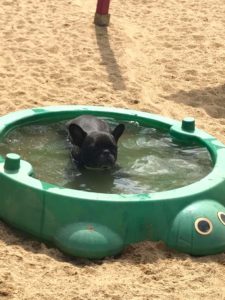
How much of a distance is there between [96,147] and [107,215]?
1008 mm

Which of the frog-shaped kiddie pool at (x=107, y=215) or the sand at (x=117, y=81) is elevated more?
the frog-shaped kiddie pool at (x=107, y=215)

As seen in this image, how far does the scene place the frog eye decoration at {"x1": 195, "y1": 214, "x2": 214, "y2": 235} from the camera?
460 cm

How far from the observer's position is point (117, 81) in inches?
317

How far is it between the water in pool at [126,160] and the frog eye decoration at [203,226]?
0.60 m

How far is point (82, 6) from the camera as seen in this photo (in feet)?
36.3

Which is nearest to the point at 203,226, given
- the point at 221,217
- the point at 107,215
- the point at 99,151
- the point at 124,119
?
the point at 221,217

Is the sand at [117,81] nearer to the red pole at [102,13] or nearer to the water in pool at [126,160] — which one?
the red pole at [102,13]

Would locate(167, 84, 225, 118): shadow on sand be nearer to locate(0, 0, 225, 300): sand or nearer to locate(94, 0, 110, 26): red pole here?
Answer: locate(0, 0, 225, 300): sand

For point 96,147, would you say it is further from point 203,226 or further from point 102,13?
point 102,13

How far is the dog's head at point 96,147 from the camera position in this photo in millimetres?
5344

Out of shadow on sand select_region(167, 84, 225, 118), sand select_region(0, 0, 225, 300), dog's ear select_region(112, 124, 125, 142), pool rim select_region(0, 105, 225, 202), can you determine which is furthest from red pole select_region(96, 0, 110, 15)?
dog's ear select_region(112, 124, 125, 142)

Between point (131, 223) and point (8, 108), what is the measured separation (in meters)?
2.77

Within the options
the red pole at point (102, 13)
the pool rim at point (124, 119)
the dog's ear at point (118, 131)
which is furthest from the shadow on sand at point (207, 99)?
the red pole at point (102, 13)

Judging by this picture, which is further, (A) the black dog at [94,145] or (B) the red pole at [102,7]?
(B) the red pole at [102,7]
